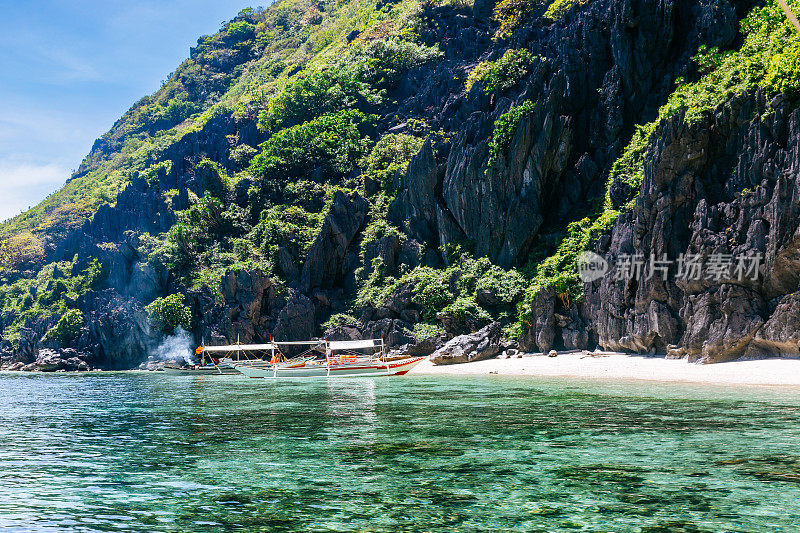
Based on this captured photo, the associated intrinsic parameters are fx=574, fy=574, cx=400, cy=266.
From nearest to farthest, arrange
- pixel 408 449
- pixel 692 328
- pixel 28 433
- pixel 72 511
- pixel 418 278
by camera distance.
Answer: pixel 72 511 < pixel 408 449 < pixel 28 433 < pixel 692 328 < pixel 418 278

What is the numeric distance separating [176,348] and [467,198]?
36.4 m

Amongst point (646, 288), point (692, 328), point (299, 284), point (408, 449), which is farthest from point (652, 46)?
point (408, 449)

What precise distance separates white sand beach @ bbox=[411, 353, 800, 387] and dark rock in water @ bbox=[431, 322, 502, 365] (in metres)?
0.82

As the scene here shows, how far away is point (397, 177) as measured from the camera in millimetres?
59031

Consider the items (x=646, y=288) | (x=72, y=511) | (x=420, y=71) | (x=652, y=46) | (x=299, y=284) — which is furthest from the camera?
(x=420, y=71)

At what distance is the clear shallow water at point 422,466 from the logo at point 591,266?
16.3m

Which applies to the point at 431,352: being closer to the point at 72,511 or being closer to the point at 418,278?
the point at 418,278

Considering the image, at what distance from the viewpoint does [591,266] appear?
1544 inches

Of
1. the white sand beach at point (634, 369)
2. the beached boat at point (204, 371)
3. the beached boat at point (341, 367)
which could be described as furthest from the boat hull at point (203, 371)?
the white sand beach at point (634, 369)

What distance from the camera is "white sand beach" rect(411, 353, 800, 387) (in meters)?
24.9

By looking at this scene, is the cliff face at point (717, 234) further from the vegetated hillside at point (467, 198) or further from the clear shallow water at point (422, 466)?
the clear shallow water at point (422, 466)

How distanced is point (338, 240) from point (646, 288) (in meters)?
33.0

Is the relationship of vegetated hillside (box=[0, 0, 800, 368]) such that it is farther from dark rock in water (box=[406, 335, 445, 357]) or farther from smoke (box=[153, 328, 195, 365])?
smoke (box=[153, 328, 195, 365])

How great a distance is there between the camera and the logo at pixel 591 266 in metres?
38.0
